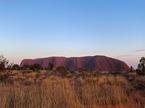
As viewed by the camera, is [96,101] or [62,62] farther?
[62,62]

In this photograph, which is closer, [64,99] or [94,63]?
[64,99]

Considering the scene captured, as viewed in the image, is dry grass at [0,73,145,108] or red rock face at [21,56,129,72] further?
red rock face at [21,56,129,72]

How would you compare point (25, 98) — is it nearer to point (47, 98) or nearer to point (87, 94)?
point (47, 98)

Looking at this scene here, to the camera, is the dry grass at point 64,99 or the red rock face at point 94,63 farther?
the red rock face at point 94,63

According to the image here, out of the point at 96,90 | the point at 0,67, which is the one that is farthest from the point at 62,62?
the point at 96,90

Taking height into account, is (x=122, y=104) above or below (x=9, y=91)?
below

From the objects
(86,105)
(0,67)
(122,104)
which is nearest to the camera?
(86,105)

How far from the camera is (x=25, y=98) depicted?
24.1 feet

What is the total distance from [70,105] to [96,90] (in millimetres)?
2598

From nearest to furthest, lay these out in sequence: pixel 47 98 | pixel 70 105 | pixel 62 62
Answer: pixel 70 105 → pixel 47 98 → pixel 62 62

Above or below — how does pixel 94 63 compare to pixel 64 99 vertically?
above

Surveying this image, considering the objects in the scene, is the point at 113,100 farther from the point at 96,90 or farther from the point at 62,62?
the point at 62,62

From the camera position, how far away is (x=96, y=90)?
9164mm

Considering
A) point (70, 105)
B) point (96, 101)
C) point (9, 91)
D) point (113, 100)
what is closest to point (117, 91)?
point (113, 100)
